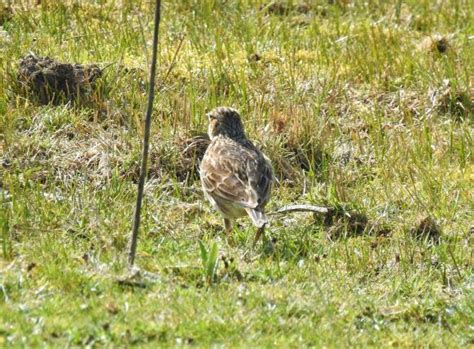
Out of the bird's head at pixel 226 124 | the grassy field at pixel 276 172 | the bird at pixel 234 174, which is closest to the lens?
the grassy field at pixel 276 172

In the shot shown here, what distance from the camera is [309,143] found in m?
10.0

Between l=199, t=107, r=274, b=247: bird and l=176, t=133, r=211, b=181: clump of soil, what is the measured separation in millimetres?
241

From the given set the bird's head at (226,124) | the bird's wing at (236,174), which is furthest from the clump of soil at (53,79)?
the bird's wing at (236,174)

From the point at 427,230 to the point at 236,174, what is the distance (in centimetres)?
140

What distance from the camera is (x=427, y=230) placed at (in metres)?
8.73

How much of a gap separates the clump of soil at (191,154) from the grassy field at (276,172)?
24 millimetres

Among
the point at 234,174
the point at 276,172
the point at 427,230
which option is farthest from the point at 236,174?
the point at 427,230

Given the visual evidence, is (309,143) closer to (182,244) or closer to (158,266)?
(182,244)

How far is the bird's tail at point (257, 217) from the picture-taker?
7.96 m

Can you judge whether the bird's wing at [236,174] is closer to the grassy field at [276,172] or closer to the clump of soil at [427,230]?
the grassy field at [276,172]

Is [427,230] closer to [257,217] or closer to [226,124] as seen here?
[257,217]

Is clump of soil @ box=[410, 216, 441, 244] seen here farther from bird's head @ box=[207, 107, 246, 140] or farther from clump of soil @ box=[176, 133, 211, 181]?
clump of soil @ box=[176, 133, 211, 181]

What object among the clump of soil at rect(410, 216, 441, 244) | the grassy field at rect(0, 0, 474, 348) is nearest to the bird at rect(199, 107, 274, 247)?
the grassy field at rect(0, 0, 474, 348)

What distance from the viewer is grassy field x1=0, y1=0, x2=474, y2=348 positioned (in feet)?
22.6
